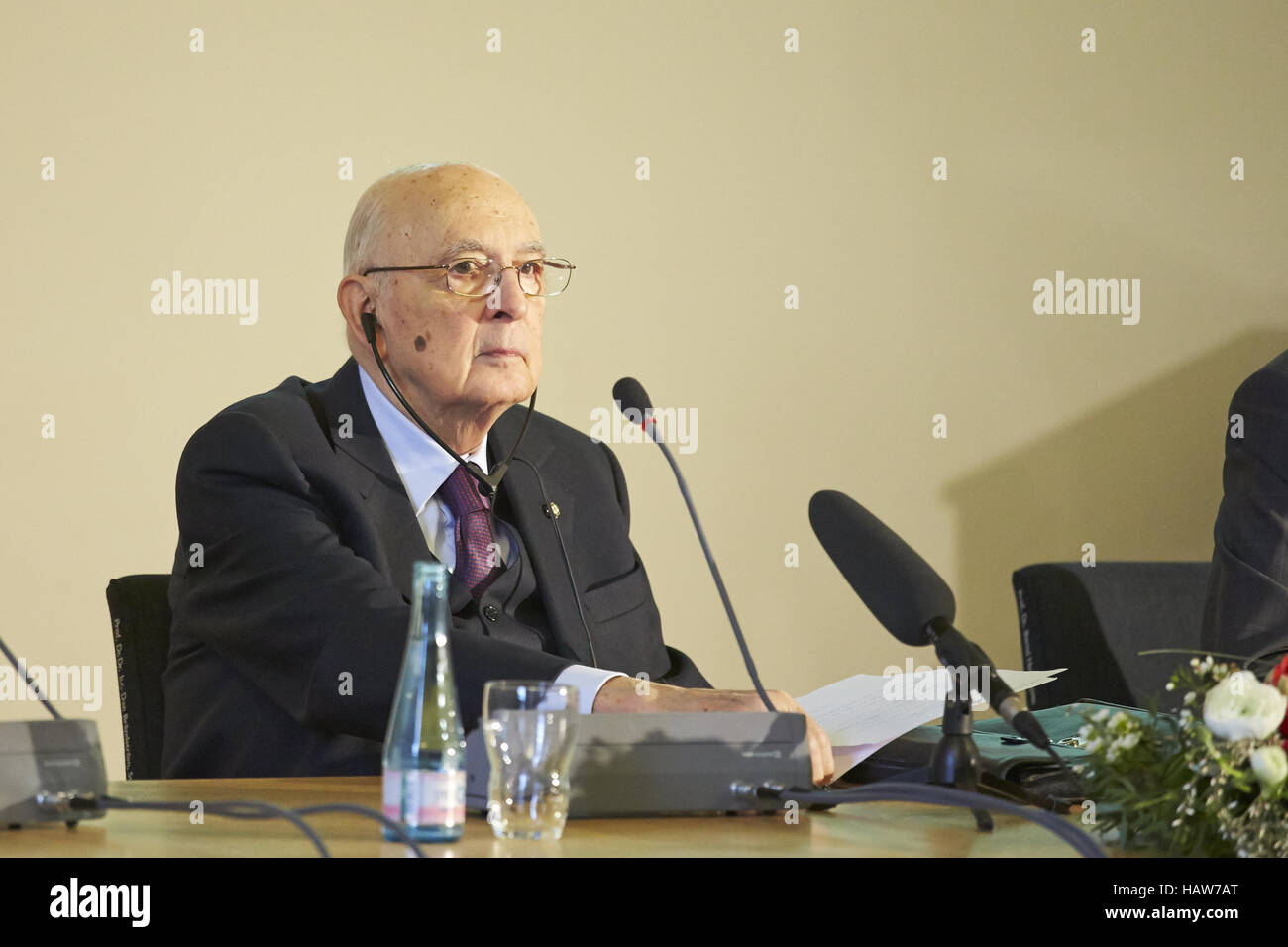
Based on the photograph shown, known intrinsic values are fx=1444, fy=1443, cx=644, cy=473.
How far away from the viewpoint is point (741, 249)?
131 inches

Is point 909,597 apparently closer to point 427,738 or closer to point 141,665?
point 427,738

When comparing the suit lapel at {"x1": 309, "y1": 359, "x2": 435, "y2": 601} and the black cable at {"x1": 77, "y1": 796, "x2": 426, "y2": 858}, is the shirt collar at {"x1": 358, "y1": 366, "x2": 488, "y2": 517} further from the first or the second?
the black cable at {"x1": 77, "y1": 796, "x2": 426, "y2": 858}

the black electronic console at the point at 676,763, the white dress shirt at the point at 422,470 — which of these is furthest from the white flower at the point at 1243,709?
the white dress shirt at the point at 422,470

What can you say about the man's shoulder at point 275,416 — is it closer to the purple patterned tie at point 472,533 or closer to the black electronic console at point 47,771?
the purple patterned tie at point 472,533

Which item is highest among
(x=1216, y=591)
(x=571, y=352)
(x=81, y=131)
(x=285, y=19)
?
(x=285, y=19)

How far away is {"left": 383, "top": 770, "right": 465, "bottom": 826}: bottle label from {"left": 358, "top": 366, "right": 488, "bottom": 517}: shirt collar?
2.95ft

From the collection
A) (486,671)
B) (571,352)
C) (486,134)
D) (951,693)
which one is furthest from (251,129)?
(951,693)

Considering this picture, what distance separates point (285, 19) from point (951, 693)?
244cm

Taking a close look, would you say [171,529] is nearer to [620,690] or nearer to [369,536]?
[369,536]

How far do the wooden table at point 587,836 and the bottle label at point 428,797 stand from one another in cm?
2

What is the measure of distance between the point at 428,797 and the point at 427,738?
0.04 m

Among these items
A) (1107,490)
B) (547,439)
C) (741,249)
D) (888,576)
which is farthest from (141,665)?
(1107,490)

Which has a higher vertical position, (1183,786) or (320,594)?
(320,594)

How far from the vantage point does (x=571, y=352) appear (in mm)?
3211
